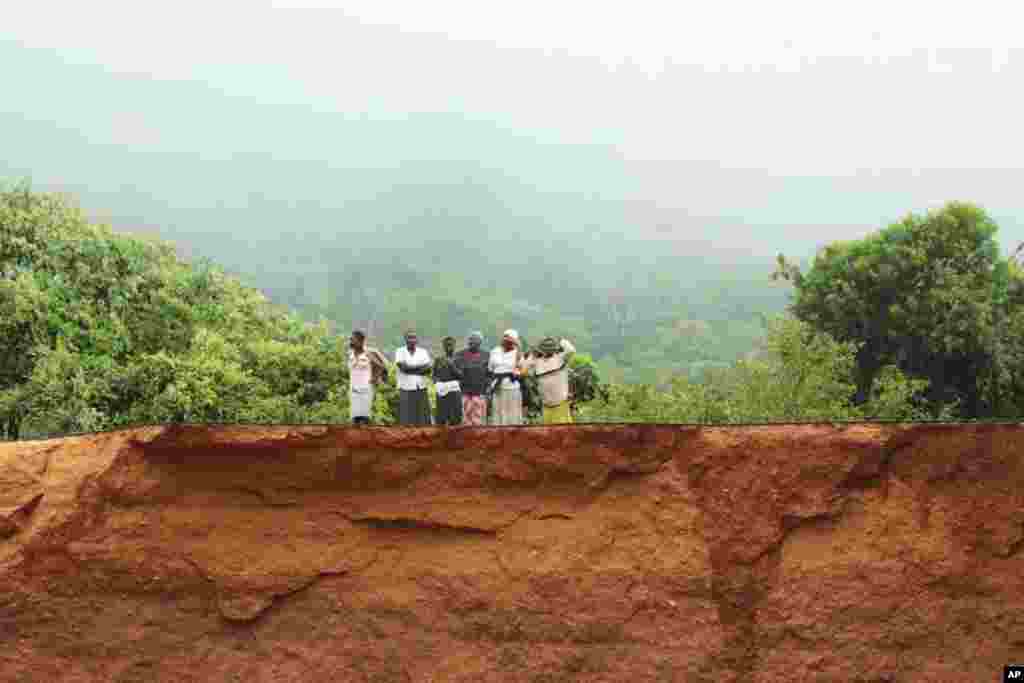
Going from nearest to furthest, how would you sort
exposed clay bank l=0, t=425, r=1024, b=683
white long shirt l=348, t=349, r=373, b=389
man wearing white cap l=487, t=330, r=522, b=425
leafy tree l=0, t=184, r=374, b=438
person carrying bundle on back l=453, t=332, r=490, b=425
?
exposed clay bank l=0, t=425, r=1024, b=683, person carrying bundle on back l=453, t=332, r=490, b=425, man wearing white cap l=487, t=330, r=522, b=425, white long shirt l=348, t=349, r=373, b=389, leafy tree l=0, t=184, r=374, b=438

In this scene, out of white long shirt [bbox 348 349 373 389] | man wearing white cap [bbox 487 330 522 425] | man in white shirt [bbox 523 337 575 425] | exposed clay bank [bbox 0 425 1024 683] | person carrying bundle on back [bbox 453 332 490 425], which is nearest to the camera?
exposed clay bank [bbox 0 425 1024 683]

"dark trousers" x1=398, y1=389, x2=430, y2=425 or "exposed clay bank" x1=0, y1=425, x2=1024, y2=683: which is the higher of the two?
"dark trousers" x1=398, y1=389, x2=430, y2=425

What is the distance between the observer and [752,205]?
19100 centimetres

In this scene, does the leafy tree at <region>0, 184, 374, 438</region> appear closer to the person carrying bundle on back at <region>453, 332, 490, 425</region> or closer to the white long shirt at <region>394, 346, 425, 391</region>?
the white long shirt at <region>394, 346, 425, 391</region>

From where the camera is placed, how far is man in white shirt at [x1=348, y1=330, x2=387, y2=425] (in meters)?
12.6

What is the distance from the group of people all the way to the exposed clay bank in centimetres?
453

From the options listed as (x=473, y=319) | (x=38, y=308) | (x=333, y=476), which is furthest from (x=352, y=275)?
(x=333, y=476)

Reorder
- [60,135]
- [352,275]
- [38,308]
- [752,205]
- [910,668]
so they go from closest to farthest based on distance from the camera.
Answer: [910,668] < [38,308] < [352,275] < [60,135] < [752,205]

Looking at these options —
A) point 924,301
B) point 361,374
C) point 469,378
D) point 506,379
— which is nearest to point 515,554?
point 469,378

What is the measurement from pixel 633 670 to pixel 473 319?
83262 mm

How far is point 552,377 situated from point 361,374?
244 cm

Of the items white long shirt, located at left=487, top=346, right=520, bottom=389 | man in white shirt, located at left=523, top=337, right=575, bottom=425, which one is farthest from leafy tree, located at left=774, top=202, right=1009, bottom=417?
white long shirt, located at left=487, top=346, right=520, bottom=389

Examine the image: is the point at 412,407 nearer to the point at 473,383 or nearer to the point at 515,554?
the point at 473,383

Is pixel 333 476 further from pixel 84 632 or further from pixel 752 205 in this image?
pixel 752 205
